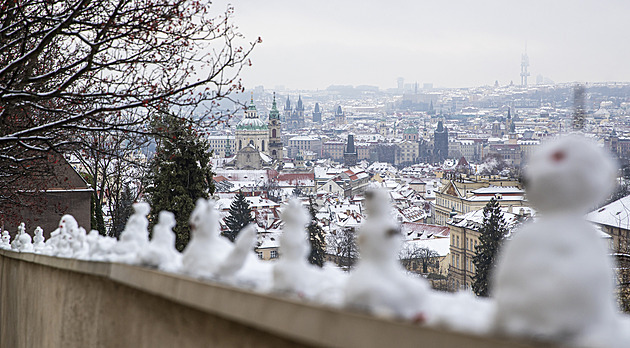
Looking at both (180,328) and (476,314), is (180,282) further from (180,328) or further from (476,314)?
(476,314)

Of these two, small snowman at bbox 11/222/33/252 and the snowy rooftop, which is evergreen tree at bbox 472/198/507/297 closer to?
the snowy rooftop

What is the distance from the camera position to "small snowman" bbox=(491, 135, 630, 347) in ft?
5.49

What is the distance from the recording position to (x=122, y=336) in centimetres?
364

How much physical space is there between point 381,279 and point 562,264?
490 millimetres

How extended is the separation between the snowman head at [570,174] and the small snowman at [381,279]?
1.33ft

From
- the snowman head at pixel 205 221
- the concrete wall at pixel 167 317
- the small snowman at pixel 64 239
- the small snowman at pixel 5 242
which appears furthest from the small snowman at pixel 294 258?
the small snowman at pixel 5 242

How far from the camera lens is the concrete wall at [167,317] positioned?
6.25ft

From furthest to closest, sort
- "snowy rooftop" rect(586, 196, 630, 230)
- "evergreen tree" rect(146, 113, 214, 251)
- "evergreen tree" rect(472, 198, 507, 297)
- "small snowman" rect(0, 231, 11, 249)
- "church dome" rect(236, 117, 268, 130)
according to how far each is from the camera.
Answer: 1. "church dome" rect(236, 117, 268, 130)
2. "snowy rooftop" rect(586, 196, 630, 230)
3. "evergreen tree" rect(472, 198, 507, 297)
4. "evergreen tree" rect(146, 113, 214, 251)
5. "small snowman" rect(0, 231, 11, 249)

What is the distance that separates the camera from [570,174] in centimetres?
179

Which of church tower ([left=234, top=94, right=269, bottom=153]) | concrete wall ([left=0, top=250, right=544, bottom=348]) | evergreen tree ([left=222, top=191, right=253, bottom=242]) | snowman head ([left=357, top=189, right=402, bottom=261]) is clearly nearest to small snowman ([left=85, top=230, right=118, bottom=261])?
concrete wall ([left=0, top=250, right=544, bottom=348])

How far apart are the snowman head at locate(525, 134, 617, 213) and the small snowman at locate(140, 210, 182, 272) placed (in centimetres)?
177

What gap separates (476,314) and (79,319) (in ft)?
9.62

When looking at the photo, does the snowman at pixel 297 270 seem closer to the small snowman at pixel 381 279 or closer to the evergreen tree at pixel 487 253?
the small snowman at pixel 381 279

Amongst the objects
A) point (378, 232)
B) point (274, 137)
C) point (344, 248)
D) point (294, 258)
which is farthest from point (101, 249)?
point (274, 137)
